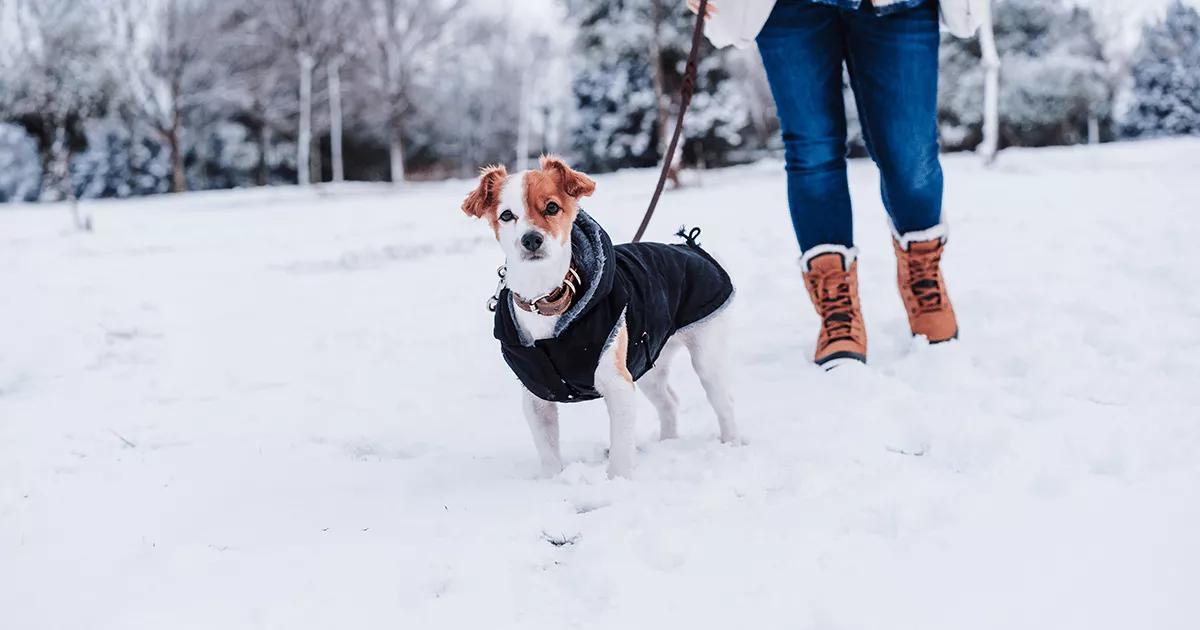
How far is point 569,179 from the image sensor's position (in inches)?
94.7

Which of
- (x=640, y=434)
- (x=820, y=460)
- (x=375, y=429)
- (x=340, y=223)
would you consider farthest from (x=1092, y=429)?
(x=340, y=223)

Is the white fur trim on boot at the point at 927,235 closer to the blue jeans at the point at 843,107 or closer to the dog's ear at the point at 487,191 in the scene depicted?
the blue jeans at the point at 843,107

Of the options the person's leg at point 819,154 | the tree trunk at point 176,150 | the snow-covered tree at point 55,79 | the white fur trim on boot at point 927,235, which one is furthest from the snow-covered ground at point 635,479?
the tree trunk at point 176,150

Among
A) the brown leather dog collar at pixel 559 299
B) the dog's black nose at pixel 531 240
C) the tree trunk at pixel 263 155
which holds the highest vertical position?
the tree trunk at pixel 263 155

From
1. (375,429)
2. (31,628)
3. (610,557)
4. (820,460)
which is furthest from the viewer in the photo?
(375,429)

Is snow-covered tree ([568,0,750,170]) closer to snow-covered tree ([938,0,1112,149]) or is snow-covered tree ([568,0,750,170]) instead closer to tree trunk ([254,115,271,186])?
snow-covered tree ([938,0,1112,149])

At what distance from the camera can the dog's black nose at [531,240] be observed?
7.39 feet

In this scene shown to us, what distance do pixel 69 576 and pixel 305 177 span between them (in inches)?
1066

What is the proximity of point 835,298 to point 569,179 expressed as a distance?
4.91 ft

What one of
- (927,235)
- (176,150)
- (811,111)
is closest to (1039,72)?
(927,235)

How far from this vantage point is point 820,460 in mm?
2387

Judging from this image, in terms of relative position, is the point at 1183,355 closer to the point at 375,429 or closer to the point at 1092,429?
the point at 1092,429

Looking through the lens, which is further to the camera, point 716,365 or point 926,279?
point 926,279

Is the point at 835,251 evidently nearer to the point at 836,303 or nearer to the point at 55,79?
the point at 836,303
